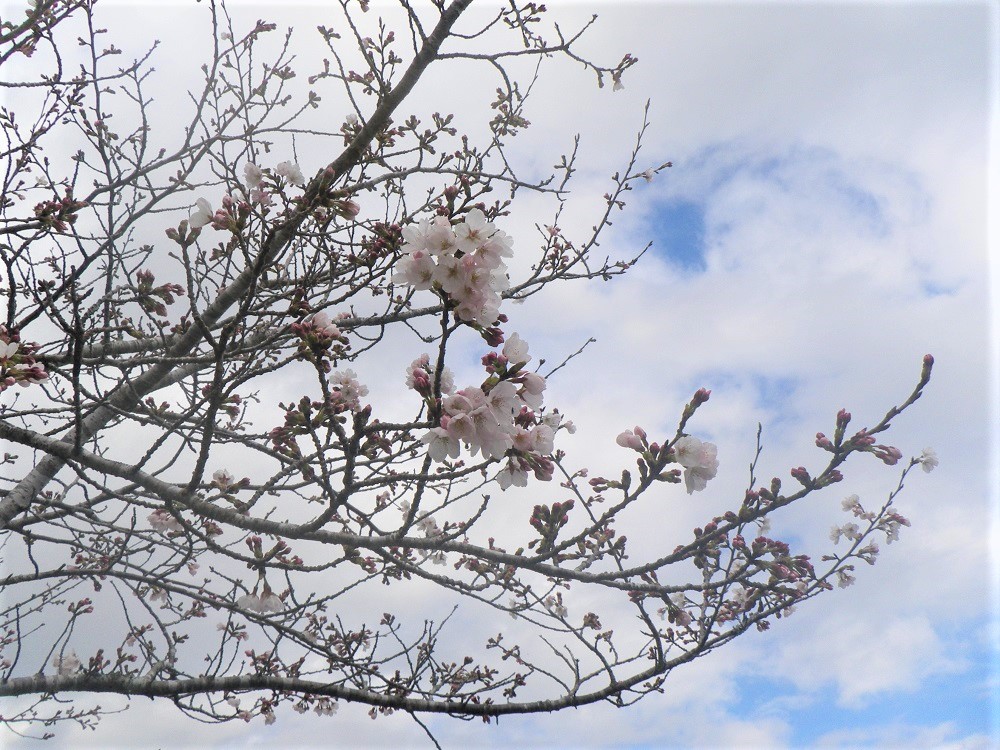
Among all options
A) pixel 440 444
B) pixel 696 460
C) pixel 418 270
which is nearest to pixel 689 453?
pixel 696 460

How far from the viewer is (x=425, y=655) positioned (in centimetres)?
328

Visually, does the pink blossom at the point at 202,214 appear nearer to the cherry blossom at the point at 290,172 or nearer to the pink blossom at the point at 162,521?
the cherry blossom at the point at 290,172

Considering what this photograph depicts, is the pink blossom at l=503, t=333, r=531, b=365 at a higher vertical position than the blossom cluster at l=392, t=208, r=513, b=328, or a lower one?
lower

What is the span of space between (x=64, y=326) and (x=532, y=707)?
253cm

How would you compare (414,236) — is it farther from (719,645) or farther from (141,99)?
(141,99)

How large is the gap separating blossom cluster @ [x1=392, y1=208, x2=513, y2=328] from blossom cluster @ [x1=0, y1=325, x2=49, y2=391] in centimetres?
151

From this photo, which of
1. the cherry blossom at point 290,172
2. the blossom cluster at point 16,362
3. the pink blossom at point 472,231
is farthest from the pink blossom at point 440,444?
the cherry blossom at point 290,172

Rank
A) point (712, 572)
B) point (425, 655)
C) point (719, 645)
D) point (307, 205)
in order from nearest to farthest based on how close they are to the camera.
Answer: point (307, 205)
point (719, 645)
point (712, 572)
point (425, 655)

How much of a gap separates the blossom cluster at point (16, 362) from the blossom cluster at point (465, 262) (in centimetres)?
151

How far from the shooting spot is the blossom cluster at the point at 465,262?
173 centimetres

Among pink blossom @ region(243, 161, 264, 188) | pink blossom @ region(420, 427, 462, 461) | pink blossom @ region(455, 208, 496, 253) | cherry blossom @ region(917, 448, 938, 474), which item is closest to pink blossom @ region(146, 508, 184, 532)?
pink blossom @ region(243, 161, 264, 188)

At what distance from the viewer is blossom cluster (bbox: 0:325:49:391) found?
212 centimetres

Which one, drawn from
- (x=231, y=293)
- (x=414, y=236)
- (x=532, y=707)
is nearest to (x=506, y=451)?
(x=414, y=236)

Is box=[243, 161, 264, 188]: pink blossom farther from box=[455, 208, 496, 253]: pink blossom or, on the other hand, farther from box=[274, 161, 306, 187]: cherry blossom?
box=[455, 208, 496, 253]: pink blossom
